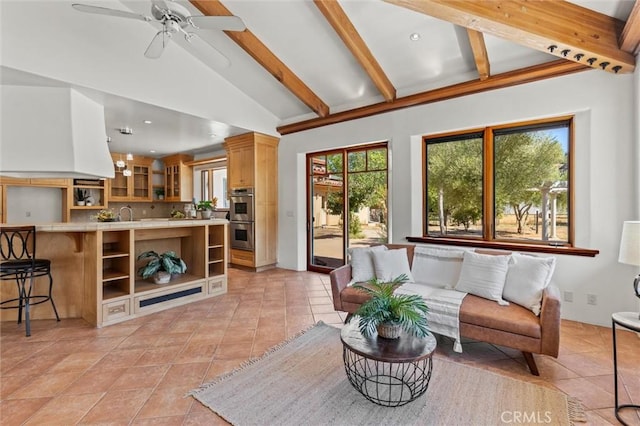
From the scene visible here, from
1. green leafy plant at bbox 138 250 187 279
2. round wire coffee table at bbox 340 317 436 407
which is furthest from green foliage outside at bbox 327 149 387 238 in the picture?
round wire coffee table at bbox 340 317 436 407

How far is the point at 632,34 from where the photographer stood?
8.21ft

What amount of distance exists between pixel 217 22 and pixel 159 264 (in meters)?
2.84

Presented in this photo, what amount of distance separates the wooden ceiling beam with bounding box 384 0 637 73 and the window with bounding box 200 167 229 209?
6253 mm

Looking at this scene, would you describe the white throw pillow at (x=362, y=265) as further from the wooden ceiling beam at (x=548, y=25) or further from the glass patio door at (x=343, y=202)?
the wooden ceiling beam at (x=548, y=25)

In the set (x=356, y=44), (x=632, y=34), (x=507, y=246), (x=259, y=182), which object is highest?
(x=356, y=44)

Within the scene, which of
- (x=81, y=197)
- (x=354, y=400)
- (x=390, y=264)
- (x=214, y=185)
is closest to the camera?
(x=354, y=400)

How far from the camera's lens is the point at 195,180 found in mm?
7457

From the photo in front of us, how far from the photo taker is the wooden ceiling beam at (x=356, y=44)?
3.20 m

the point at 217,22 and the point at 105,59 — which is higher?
the point at 105,59

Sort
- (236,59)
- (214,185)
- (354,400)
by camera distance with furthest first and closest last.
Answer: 1. (214,185)
2. (236,59)
3. (354,400)

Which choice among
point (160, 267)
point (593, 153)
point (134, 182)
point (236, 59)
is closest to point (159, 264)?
point (160, 267)

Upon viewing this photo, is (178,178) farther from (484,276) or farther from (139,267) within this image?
(484,276)

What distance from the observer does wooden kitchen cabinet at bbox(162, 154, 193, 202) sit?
285 inches

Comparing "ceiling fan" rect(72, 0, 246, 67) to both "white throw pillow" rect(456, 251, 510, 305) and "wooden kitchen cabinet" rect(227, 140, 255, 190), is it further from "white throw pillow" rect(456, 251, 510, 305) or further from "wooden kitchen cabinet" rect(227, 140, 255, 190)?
"white throw pillow" rect(456, 251, 510, 305)
